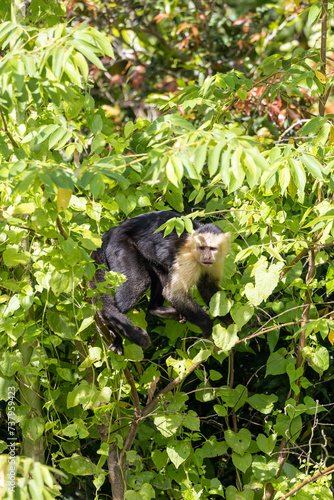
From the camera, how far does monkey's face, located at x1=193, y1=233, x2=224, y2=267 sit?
3.27 m

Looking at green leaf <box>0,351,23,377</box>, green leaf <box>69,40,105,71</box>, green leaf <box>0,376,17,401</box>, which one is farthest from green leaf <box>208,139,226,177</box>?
green leaf <box>0,376,17,401</box>

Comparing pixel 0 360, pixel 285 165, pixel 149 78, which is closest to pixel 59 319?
pixel 0 360

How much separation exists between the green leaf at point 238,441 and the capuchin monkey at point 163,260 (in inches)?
24.9

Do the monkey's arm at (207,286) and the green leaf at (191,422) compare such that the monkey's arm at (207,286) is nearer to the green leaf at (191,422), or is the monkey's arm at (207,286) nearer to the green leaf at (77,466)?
the green leaf at (191,422)

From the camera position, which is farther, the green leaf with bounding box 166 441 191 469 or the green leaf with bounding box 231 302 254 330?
the green leaf with bounding box 166 441 191 469

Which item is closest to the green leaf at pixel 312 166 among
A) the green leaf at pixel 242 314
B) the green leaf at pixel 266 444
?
the green leaf at pixel 242 314

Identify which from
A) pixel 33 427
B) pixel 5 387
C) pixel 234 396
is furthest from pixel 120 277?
pixel 234 396

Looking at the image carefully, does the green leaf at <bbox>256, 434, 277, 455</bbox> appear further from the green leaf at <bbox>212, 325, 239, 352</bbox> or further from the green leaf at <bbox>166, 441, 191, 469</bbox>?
the green leaf at <bbox>212, 325, 239, 352</bbox>

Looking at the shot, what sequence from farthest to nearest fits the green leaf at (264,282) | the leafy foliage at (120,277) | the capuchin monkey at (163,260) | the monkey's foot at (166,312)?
1. the monkey's foot at (166,312)
2. the capuchin monkey at (163,260)
3. the green leaf at (264,282)
4. the leafy foliage at (120,277)

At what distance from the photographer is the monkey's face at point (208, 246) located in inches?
129

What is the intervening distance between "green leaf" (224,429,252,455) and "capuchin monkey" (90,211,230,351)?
0.63 metres

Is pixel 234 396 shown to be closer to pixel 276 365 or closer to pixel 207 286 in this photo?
pixel 276 365

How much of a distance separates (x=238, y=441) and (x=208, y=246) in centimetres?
104

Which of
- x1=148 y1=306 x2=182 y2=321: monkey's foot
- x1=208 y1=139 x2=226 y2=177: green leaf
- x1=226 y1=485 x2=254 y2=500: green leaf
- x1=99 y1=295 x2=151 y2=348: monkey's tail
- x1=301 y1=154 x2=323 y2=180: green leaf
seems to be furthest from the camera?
x1=148 y1=306 x2=182 y2=321: monkey's foot
